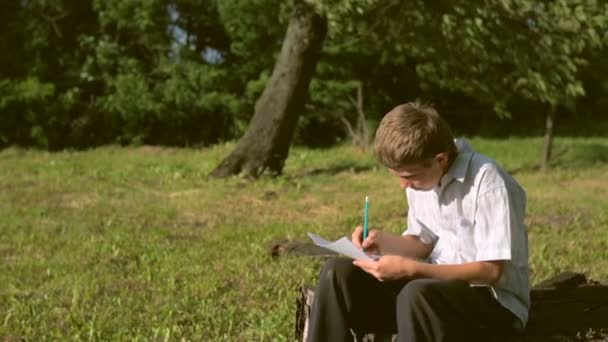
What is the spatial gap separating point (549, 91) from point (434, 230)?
32.6 ft

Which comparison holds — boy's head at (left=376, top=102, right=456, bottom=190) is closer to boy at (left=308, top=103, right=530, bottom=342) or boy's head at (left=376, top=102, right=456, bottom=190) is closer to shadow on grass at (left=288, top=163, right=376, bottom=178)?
boy at (left=308, top=103, right=530, bottom=342)

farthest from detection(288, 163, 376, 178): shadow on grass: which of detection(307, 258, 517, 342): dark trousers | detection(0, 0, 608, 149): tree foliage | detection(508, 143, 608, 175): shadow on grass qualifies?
detection(307, 258, 517, 342): dark trousers

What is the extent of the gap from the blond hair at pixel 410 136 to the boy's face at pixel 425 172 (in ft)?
0.08

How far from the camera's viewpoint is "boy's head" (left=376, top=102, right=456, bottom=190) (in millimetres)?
3322

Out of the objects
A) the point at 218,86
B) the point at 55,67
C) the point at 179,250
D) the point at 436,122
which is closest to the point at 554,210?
the point at 179,250

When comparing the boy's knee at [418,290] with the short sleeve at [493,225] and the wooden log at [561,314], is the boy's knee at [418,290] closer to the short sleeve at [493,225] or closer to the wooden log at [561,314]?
the short sleeve at [493,225]

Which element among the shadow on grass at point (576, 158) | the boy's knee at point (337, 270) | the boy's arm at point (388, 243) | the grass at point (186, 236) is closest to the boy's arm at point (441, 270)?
the boy's knee at point (337, 270)

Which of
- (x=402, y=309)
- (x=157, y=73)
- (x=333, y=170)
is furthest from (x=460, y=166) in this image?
(x=157, y=73)

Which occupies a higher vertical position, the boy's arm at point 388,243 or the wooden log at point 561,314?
the boy's arm at point 388,243

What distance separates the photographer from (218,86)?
1992cm

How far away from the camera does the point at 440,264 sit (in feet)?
11.4

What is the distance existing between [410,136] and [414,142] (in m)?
0.03

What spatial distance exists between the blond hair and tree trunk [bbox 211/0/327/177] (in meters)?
9.99

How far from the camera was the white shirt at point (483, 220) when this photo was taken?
3346 millimetres
